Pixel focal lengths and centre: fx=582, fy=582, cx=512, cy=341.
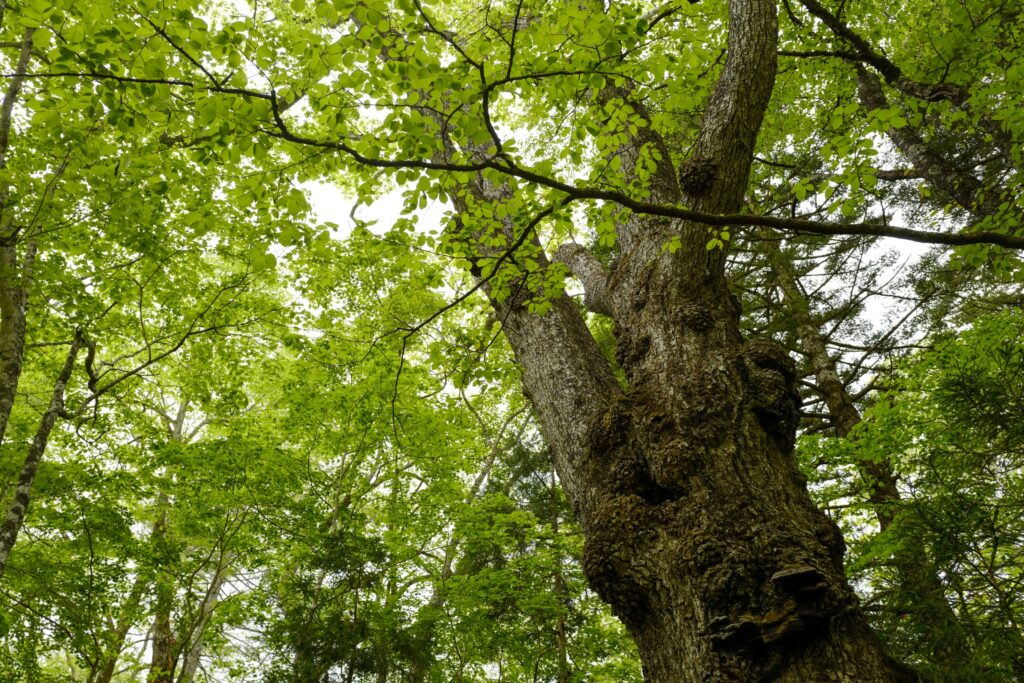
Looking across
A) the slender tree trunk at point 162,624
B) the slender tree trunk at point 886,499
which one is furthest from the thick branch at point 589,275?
the slender tree trunk at point 162,624

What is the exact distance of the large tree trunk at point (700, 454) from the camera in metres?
2.10

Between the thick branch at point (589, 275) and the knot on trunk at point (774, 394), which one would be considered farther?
the thick branch at point (589, 275)

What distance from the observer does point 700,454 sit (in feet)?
8.54

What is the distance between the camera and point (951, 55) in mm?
6668

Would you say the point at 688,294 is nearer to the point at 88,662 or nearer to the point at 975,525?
the point at 975,525

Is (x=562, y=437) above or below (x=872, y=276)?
below

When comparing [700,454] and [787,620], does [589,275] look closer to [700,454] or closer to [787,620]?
[700,454]

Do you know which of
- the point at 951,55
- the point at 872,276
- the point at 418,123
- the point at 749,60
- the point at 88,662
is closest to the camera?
the point at 418,123

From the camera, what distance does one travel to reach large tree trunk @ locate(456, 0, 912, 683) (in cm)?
210

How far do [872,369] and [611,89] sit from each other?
22.4 feet

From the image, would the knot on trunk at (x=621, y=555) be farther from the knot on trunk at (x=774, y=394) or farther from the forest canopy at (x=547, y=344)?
the knot on trunk at (x=774, y=394)

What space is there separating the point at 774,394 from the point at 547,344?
4.36 feet

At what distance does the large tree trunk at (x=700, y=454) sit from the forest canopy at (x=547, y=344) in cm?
2

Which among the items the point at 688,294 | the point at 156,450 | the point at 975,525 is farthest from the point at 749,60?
the point at 156,450
